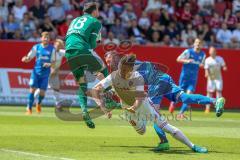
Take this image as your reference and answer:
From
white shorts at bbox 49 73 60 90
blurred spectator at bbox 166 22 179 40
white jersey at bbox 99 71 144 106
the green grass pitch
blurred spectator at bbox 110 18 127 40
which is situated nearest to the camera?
the green grass pitch

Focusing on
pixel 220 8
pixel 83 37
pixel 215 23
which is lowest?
pixel 215 23

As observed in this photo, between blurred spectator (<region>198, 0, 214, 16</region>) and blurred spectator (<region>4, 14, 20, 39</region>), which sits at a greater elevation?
blurred spectator (<region>4, 14, 20, 39</region>)

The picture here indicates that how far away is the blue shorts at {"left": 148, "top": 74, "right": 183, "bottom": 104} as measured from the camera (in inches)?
553

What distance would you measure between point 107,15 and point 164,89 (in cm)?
1640

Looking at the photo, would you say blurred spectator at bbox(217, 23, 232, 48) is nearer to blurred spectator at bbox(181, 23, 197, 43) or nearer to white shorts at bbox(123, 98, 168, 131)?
blurred spectator at bbox(181, 23, 197, 43)

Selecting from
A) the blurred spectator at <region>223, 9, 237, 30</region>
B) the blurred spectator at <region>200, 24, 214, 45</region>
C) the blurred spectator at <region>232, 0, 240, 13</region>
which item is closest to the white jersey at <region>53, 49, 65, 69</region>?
the blurred spectator at <region>200, 24, 214, 45</region>

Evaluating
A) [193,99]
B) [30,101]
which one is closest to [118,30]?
[30,101]

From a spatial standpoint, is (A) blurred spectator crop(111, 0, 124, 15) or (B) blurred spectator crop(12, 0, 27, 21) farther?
(A) blurred spectator crop(111, 0, 124, 15)

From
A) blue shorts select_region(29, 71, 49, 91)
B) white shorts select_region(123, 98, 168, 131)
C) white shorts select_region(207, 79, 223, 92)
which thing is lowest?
white shorts select_region(207, 79, 223, 92)

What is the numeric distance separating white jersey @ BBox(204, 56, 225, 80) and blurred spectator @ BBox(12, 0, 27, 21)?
751 cm

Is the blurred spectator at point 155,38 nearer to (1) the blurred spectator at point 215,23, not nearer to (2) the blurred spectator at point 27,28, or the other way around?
(1) the blurred spectator at point 215,23

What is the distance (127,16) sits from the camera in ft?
99.9

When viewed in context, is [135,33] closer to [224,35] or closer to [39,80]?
[224,35]

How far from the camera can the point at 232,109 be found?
29.1m
